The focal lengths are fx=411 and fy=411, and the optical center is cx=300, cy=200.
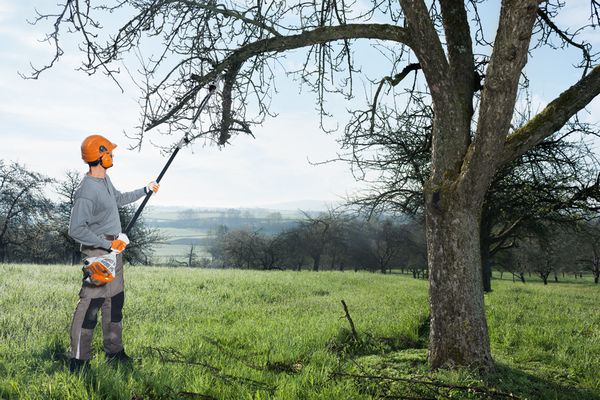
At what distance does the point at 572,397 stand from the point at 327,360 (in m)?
2.70

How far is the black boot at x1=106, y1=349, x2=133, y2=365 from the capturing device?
4.37 metres

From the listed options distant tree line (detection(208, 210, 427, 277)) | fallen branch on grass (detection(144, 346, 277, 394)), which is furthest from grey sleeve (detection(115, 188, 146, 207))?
distant tree line (detection(208, 210, 427, 277))

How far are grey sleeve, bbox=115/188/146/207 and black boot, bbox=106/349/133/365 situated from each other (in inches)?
64.5

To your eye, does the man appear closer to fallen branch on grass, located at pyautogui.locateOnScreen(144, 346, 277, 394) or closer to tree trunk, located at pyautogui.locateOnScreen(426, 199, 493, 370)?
fallen branch on grass, located at pyautogui.locateOnScreen(144, 346, 277, 394)

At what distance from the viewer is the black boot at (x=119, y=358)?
4.37 meters

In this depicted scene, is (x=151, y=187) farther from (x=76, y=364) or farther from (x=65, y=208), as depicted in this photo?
(x=65, y=208)

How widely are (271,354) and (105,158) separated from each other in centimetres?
312

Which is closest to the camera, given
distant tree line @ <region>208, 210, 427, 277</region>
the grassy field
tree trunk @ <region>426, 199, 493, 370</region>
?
the grassy field

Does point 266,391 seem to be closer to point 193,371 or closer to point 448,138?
point 193,371

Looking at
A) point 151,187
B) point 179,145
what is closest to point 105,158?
point 151,187

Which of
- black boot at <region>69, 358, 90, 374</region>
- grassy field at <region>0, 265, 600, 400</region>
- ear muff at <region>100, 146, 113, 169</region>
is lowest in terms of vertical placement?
grassy field at <region>0, 265, 600, 400</region>

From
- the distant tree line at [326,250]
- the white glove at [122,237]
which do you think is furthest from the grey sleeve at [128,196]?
the distant tree line at [326,250]

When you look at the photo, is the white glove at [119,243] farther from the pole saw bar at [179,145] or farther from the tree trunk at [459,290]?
the tree trunk at [459,290]

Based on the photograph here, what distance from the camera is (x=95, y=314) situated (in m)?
4.16
